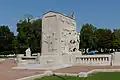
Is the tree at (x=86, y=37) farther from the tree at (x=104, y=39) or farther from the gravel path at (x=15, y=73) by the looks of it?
the gravel path at (x=15, y=73)

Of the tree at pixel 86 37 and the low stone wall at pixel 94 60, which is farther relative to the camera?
the tree at pixel 86 37

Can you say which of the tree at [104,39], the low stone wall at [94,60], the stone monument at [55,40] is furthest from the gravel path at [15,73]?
the tree at [104,39]

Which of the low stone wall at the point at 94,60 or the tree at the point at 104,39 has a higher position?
the tree at the point at 104,39

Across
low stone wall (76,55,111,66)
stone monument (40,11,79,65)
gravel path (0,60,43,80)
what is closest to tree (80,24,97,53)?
stone monument (40,11,79,65)

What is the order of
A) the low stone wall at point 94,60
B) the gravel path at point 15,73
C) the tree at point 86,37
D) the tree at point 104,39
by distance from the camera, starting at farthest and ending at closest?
1. the tree at point 104,39
2. the tree at point 86,37
3. the low stone wall at point 94,60
4. the gravel path at point 15,73

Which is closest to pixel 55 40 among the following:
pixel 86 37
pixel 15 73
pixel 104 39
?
pixel 15 73

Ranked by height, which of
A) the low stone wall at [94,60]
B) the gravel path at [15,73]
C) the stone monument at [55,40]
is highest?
the stone monument at [55,40]

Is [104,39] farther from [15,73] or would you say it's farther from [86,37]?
[15,73]

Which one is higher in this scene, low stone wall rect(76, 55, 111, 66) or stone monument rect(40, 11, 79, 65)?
stone monument rect(40, 11, 79, 65)

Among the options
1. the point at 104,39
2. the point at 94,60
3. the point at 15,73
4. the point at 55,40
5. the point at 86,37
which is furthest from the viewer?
the point at 104,39

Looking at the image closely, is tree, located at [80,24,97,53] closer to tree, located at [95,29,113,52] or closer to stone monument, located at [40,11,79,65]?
tree, located at [95,29,113,52]

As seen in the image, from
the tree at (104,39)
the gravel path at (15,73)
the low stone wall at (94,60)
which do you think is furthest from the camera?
the tree at (104,39)

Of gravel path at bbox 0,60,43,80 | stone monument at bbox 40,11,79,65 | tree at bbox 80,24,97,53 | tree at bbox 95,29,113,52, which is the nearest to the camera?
gravel path at bbox 0,60,43,80

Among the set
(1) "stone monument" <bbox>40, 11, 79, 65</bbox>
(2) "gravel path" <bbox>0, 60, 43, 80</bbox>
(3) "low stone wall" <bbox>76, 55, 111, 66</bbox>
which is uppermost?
(1) "stone monument" <bbox>40, 11, 79, 65</bbox>
